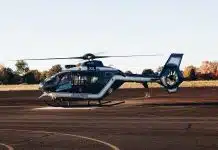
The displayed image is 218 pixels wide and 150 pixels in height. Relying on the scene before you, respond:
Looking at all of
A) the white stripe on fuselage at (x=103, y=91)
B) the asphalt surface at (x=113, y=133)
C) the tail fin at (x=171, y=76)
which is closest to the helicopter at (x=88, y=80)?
the white stripe on fuselage at (x=103, y=91)

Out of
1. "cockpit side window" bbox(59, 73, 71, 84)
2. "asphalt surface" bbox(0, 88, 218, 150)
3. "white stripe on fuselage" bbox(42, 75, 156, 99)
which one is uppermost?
"cockpit side window" bbox(59, 73, 71, 84)

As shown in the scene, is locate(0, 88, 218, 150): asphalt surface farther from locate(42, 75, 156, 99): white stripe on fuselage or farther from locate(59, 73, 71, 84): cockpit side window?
locate(42, 75, 156, 99): white stripe on fuselage

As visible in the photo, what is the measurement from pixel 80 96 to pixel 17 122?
12.2m

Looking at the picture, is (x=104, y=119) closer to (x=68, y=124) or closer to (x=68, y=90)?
(x=68, y=124)


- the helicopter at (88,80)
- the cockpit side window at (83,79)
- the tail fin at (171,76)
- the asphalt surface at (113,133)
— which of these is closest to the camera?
the asphalt surface at (113,133)

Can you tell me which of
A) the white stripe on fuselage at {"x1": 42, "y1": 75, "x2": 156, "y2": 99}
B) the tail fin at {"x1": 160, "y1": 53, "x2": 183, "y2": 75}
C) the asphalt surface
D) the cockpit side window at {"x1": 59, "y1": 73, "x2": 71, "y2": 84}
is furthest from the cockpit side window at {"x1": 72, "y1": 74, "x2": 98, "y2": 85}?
the asphalt surface

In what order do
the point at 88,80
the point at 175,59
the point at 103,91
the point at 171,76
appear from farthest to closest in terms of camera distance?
the point at 175,59 < the point at 171,76 < the point at 103,91 < the point at 88,80

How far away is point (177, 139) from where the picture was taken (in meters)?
18.0

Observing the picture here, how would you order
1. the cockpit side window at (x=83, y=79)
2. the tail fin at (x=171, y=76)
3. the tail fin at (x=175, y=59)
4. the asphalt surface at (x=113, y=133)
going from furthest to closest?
the tail fin at (x=175, y=59)
the tail fin at (x=171, y=76)
the cockpit side window at (x=83, y=79)
the asphalt surface at (x=113, y=133)

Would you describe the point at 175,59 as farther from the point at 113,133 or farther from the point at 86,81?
the point at 113,133

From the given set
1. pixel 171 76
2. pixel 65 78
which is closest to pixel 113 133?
pixel 65 78

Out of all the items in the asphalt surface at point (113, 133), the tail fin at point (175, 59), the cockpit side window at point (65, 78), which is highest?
the tail fin at point (175, 59)

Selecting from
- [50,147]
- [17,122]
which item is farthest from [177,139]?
[17,122]

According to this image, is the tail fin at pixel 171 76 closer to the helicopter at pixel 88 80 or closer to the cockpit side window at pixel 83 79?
the helicopter at pixel 88 80
